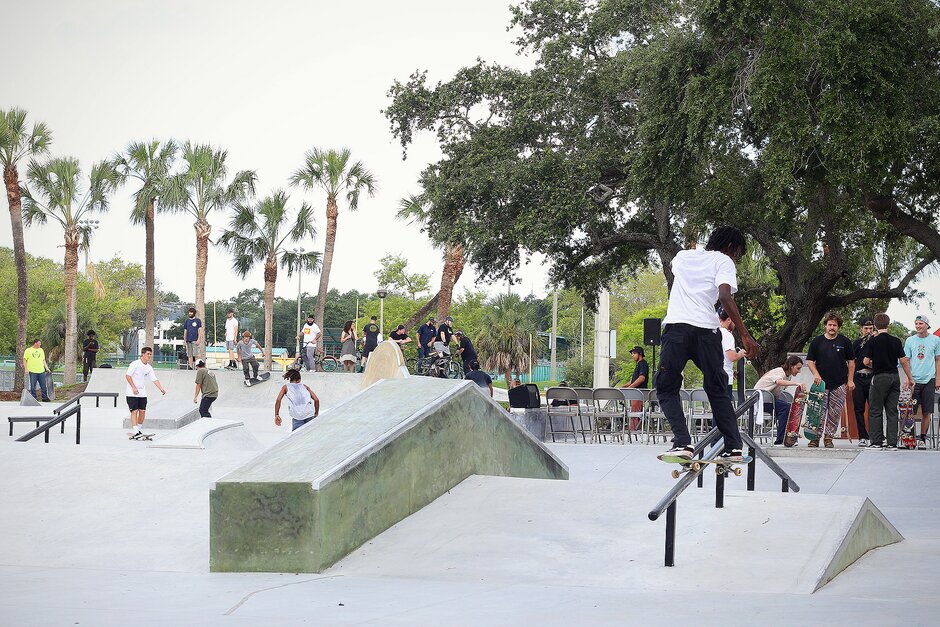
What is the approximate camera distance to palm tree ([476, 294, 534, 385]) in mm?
65250

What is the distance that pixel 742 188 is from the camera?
20.7 meters

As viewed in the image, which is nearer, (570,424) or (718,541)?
(718,541)

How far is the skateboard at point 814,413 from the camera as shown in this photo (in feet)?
43.5

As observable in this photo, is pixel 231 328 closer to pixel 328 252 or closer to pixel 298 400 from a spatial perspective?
pixel 328 252

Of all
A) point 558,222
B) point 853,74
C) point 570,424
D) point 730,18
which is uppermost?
point 730,18

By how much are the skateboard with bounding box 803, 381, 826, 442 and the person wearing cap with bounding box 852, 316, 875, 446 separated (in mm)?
909

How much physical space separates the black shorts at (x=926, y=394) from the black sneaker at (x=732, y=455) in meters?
8.55

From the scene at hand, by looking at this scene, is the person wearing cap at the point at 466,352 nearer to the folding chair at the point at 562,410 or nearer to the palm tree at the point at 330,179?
the folding chair at the point at 562,410

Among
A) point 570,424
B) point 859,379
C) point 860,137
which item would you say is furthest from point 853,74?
point 570,424

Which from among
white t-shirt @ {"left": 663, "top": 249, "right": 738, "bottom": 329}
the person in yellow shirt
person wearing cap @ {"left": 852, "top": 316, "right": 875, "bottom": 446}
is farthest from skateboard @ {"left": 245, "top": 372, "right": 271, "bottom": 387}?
white t-shirt @ {"left": 663, "top": 249, "right": 738, "bottom": 329}

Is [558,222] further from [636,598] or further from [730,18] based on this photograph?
[636,598]

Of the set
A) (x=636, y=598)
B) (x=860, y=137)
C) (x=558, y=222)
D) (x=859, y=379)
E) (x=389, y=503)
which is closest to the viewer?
(x=636, y=598)

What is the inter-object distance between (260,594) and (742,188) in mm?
17608

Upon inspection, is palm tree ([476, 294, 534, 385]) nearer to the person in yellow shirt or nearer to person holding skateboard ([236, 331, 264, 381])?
person holding skateboard ([236, 331, 264, 381])
